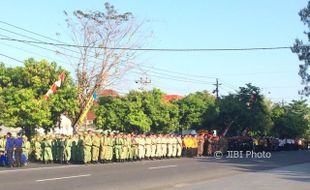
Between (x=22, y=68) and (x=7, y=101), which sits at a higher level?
(x=22, y=68)

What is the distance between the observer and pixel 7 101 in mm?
30797

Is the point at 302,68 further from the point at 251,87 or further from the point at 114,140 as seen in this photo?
the point at 114,140

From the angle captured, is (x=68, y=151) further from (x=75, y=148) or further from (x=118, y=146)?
(x=118, y=146)

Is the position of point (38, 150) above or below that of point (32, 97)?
below

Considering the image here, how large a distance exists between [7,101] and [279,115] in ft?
126

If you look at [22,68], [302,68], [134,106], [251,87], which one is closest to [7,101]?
[22,68]

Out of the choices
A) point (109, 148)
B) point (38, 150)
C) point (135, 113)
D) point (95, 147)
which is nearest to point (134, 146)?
point (109, 148)

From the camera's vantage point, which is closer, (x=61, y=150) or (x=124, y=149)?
(x=61, y=150)

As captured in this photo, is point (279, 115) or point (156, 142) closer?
point (156, 142)

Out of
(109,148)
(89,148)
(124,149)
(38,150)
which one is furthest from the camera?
(124,149)

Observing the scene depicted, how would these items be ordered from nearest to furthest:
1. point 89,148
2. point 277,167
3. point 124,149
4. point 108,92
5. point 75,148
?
1. point 277,167
2. point 89,148
3. point 75,148
4. point 124,149
5. point 108,92

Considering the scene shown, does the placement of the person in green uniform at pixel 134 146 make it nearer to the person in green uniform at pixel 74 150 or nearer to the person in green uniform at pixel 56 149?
the person in green uniform at pixel 74 150

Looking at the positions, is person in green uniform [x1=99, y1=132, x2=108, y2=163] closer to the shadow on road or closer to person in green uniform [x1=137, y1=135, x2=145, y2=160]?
person in green uniform [x1=137, y1=135, x2=145, y2=160]

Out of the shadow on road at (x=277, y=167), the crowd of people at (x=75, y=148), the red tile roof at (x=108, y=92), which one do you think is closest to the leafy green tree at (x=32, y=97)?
the crowd of people at (x=75, y=148)
